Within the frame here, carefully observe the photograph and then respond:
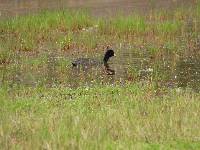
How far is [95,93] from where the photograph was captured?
1072 cm

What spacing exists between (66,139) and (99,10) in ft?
53.5

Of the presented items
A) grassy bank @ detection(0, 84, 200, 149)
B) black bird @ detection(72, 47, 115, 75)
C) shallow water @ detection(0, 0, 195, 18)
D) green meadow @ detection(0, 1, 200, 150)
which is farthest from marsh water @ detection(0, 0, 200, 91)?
shallow water @ detection(0, 0, 195, 18)

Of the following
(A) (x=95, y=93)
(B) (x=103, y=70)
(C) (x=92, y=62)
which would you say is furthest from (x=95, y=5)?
(A) (x=95, y=93)

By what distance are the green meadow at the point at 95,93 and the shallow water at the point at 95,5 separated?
9.36 ft

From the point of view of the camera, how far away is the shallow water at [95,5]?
2258 cm

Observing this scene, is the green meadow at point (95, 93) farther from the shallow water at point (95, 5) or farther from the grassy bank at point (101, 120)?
the shallow water at point (95, 5)

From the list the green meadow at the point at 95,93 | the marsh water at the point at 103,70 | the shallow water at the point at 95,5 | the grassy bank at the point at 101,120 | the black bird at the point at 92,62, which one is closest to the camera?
the grassy bank at the point at 101,120

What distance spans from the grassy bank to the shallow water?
473 inches

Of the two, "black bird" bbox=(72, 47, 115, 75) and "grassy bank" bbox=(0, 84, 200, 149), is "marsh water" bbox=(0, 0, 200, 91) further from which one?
"grassy bank" bbox=(0, 84, 200, 149)

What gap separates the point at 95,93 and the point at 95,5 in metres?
14.3

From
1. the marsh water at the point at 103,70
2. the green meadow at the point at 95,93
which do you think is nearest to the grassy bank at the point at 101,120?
the green meadow at the point at 95,93

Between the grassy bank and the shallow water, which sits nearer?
the grassy bank

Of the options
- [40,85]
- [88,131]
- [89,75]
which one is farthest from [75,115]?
[89,75]

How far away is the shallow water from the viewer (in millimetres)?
22584
